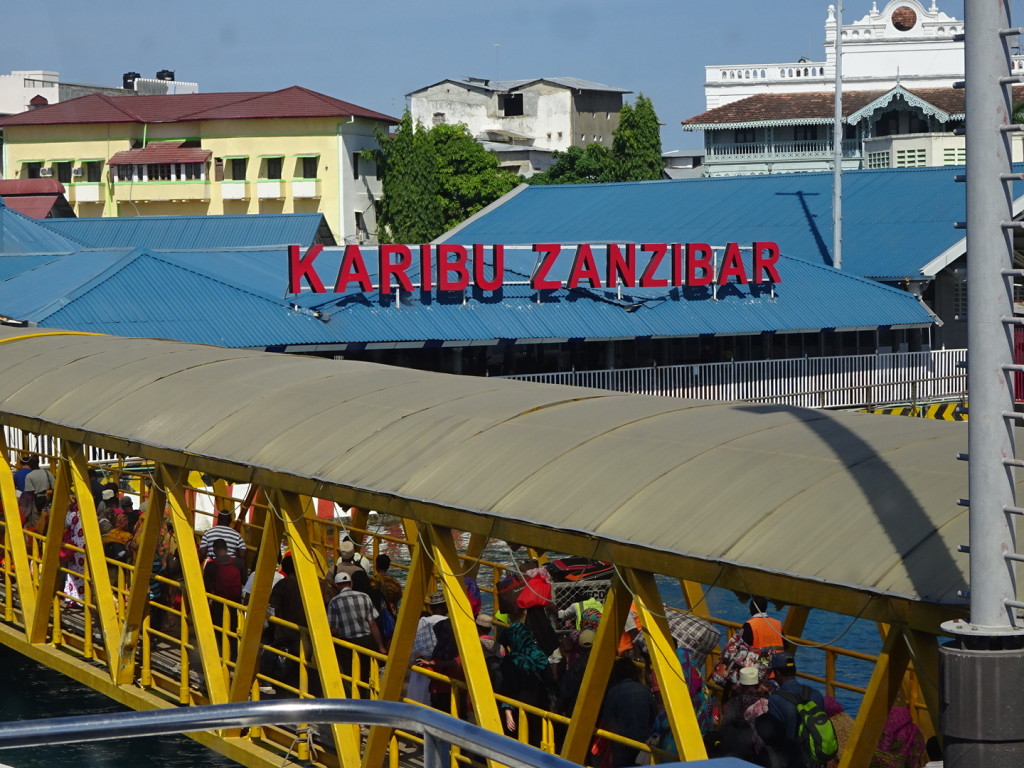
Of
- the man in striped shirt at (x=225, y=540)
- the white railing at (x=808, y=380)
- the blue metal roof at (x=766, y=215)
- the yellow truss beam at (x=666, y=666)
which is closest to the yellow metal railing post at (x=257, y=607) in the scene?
the man in striped shirt at (x=225, y=540)

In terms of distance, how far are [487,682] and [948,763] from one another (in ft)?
13.1

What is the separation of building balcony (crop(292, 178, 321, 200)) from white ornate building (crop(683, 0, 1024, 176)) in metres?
19.4

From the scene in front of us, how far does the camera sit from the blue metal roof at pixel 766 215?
Result: 48.0 m

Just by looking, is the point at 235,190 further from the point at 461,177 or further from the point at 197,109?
the point at 461,177

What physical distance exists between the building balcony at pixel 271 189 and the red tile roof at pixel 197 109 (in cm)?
345

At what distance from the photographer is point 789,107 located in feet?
250

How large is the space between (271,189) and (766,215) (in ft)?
119

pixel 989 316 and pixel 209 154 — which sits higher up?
pixel 209 154

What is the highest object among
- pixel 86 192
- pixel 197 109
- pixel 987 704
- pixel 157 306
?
pixel 197 109

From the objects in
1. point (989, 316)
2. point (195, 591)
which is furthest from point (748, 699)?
point (195, 591)

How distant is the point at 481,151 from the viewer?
261 ft

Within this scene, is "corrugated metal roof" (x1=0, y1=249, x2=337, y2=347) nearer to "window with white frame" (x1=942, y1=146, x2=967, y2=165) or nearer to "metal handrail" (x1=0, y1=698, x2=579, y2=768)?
"metal handrail" (x1=0, y1=698, x2=579, y2=768)

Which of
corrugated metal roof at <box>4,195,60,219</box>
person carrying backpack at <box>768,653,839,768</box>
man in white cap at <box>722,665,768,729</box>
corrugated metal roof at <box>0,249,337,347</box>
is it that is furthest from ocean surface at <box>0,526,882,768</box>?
corrugated metal roof at <box>4,195,60,219</box>

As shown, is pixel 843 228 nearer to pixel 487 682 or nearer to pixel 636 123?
pixel 636 123
